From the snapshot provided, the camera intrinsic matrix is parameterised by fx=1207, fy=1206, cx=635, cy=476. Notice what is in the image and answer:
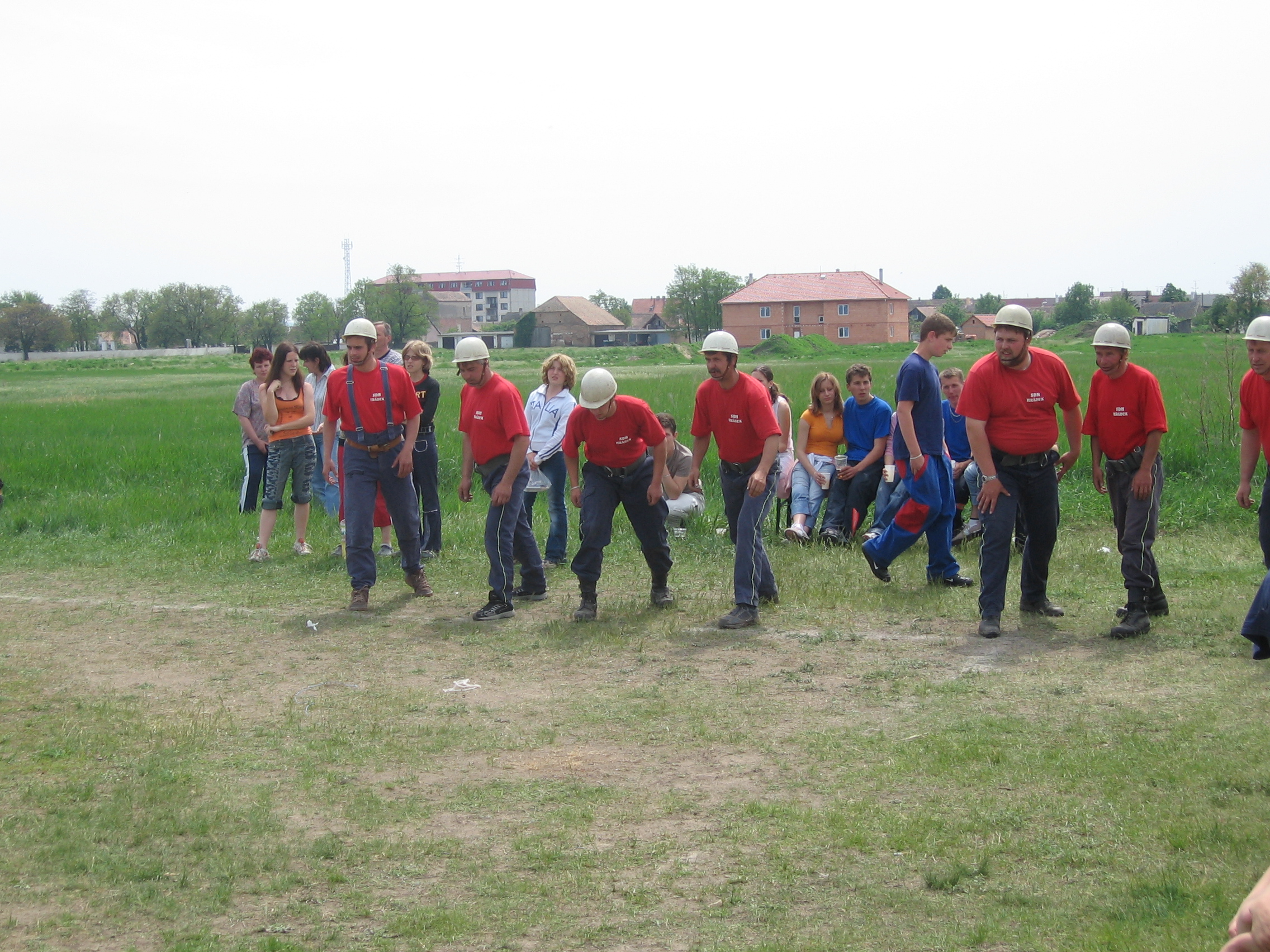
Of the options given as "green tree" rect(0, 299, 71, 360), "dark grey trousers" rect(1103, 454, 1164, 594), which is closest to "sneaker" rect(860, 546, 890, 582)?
"dark grey trousers" rect(1103, 454, 1164, 594)

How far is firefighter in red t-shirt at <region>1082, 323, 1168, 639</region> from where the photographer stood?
24.8 ft

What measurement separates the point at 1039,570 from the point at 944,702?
238 centimetres

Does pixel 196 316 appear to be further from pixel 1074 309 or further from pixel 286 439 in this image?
pixel 286 439

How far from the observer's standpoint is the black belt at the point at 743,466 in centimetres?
838

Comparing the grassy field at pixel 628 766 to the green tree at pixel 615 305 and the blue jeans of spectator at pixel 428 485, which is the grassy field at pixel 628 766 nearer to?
the blue jeans of spectator at pixel 428 485

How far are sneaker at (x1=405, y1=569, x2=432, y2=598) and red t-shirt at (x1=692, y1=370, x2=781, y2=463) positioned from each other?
2558 mm

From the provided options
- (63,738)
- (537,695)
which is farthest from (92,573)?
(537,695)

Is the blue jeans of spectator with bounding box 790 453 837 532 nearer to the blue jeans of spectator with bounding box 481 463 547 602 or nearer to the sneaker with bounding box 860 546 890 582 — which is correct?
the sneaker with bounding box 860 546 890 582

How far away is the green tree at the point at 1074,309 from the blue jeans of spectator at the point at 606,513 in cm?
9321

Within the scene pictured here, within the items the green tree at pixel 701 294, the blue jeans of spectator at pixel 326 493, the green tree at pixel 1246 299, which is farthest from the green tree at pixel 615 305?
the blue jeans of spectator at pixel 326 493

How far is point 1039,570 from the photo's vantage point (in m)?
8.12

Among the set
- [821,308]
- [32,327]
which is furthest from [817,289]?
[32,327]

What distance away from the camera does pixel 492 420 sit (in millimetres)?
8758

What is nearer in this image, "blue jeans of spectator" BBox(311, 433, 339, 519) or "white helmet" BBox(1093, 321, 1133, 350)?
"white helmet" BBox(1093, 321, 1133, 350)
